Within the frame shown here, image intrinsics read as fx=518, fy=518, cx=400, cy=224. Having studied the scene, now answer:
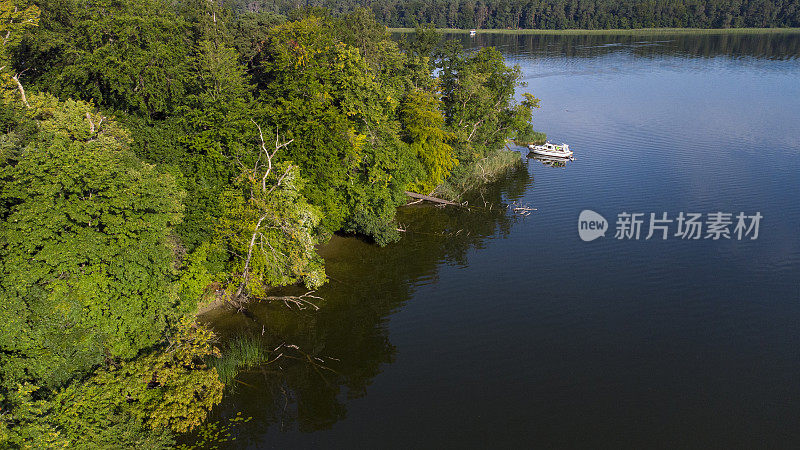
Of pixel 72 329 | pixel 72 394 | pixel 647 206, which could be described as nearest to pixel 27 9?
pixel 72 329

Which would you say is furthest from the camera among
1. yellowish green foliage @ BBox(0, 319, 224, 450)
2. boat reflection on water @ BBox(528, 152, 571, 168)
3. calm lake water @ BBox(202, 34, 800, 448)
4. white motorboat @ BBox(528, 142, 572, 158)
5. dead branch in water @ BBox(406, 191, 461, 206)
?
boat reflection on water @ BBox(528, 152, 571, 168)

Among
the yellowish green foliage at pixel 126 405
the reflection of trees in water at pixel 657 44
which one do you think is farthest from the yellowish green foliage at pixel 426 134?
the reflection of trees in water at pixel 657 44

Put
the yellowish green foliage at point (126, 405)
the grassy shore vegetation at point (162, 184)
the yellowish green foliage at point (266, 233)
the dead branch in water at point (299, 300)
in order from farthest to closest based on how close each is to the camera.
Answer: the dead branch in water at point (299, 300) < the yellowish green foliage at point (266, 233) < the grassy shore vegetation at point (162, 184) < the yellowish green foliage at point (126, 405)

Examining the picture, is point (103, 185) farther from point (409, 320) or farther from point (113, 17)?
point (113, 17)

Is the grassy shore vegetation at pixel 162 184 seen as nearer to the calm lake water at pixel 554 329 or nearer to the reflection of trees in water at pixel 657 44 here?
the calm lake water at pixel 554 329

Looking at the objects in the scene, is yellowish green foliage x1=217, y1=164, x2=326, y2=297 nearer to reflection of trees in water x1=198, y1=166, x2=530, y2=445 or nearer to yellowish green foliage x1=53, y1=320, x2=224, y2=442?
reflection of trees in water x1=198, y1=166, x2=530, y2=445

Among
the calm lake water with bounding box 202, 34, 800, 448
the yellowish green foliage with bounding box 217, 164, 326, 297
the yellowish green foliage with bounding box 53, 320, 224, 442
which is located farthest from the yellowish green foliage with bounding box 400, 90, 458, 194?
the yellowish green foliage with bounding box 53, 320, 224, 442

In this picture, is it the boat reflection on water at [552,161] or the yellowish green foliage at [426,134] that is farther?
the boat reflection on water at [552,161]

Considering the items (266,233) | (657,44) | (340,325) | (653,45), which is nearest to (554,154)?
(340,325)
